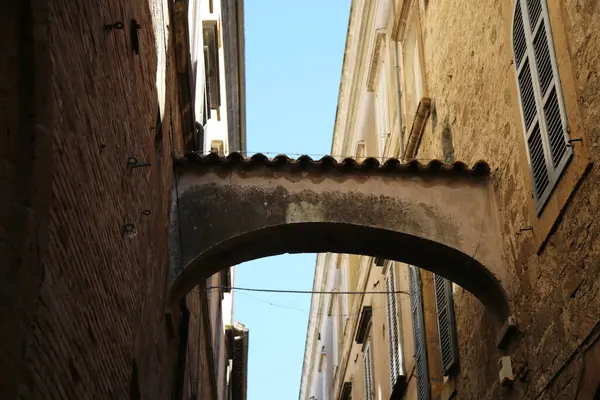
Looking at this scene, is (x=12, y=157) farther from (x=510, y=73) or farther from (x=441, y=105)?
(x=441, y=105)

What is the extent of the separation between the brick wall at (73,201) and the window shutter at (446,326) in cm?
420

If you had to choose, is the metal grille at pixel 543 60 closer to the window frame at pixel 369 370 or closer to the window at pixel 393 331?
the window at pixel 393 331

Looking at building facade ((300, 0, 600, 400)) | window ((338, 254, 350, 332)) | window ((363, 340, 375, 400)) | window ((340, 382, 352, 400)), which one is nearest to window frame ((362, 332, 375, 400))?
window ((363, 340, 375, 400))

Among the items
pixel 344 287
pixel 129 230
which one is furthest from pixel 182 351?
pixel 344 287

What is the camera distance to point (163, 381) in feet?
32.4

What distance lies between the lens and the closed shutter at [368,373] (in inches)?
724

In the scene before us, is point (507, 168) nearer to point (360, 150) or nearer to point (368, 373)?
point (368, 373)

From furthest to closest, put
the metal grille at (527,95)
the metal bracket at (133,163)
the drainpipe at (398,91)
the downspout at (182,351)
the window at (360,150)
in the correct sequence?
the window at (360,150)
the drainpipe at (398,91)
the downspout at (182,351)
the metal grille at (527,95)
the metal bracket at (133,163)

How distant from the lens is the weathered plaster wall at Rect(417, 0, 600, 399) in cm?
711

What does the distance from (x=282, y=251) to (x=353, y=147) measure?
1146 cm

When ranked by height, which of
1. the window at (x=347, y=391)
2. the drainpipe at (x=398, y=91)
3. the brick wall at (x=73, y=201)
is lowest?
the brick wall at (x=73, y=201)

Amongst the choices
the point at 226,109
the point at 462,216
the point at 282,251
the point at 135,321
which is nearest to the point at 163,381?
the point at 282,251

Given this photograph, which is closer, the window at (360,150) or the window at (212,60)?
the window at (212,60)

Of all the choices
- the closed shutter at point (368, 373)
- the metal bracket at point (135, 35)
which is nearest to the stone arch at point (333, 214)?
the metal bracket at point (135, 35)
